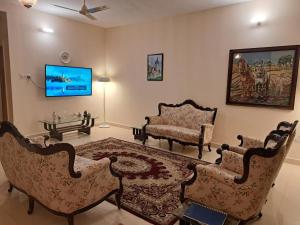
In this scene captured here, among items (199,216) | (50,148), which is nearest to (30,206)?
(50,148)

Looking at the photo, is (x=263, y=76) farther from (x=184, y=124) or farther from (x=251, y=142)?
(x=184, y=124)

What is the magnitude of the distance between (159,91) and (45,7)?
3.19 m

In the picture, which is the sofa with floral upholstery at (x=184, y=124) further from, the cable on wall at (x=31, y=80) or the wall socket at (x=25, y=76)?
the wall socket at (x=25, y=76)

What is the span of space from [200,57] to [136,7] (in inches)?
68.3

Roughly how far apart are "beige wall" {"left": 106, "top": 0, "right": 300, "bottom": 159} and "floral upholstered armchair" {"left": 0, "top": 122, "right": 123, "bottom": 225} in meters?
3.12

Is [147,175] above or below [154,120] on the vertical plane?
below

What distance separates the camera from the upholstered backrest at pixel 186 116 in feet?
15.3

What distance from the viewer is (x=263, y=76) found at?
416 cm

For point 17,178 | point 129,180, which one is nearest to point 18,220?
point 17,178

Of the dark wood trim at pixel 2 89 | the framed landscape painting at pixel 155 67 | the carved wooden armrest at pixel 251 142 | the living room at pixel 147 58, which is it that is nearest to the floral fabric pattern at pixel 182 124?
the living room at pixel 147 58

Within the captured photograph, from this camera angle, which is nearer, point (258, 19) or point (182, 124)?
point (258, 19)

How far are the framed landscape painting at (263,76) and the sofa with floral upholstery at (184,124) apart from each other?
2.11ft

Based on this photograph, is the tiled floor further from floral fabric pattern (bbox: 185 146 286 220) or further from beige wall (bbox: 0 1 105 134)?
beige wall (bbox: 0 1 105 134)

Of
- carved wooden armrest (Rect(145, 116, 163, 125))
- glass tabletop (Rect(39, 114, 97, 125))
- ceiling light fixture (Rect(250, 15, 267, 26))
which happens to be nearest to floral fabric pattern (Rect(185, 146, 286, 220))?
carved wooden armrest (Rect(145, 116, 163, 125))
